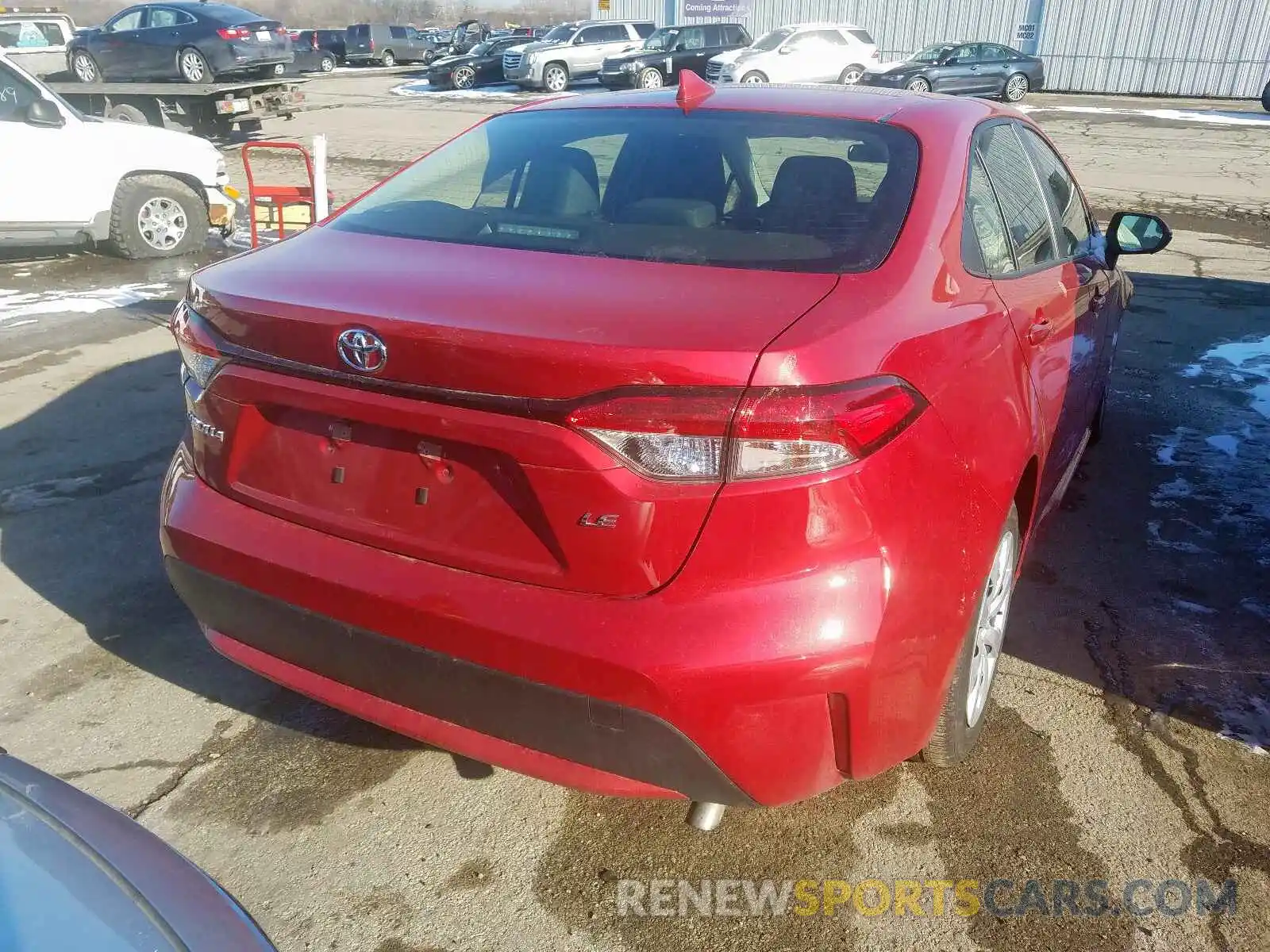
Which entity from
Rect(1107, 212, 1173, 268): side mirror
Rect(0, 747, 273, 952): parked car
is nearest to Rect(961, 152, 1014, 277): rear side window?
Rect(1107, 212, 1173, 268): side mirror

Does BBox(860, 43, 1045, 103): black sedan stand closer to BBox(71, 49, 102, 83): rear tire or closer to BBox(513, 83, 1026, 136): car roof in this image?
BBox(71, 49, 102, 83): rear tire

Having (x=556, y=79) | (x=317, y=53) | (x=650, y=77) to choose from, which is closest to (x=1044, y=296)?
(x=650, y=77)

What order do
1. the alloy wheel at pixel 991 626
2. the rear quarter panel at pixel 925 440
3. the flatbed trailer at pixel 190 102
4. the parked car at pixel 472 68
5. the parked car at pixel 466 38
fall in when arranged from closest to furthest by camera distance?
the rear quarter panel at pixel 925 440 → the alloy wheel at pixel 991 626 → the flatbed trailer at pixel 190 102 → the parked car at pixel 472 68 → the parked car at pixel 466 38

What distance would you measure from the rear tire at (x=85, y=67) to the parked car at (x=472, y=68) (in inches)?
543

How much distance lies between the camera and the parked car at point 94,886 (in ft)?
4.34

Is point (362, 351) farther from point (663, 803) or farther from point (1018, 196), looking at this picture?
point (1018, 196)

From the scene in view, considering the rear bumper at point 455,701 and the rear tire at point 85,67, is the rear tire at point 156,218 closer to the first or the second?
the rear bumper at point 455,701

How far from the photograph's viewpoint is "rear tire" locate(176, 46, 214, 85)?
57.1ft

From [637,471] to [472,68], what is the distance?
3195cm

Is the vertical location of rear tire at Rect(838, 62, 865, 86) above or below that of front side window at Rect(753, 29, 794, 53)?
below

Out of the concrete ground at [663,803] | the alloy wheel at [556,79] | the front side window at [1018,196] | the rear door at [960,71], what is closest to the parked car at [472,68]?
the alloy wheel at [556,79]

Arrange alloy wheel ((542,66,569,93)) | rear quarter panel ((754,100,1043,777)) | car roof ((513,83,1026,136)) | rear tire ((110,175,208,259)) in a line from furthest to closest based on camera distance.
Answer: alloy wheel ((542,66,569,93)) < rear tire ((110,175,208,259)) < car roof ((513,83,1026,136)) < rear quarter panel ((754,100,1043,777))

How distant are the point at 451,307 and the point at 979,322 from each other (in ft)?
3.94

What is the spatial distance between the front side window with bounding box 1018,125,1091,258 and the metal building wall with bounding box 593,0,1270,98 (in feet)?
101
